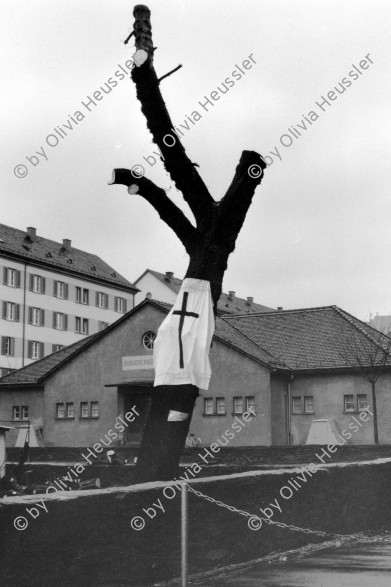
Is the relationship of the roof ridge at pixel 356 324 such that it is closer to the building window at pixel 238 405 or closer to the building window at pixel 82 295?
the building window at pixel 238 405

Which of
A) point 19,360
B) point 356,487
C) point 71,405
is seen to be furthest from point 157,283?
point 356,487

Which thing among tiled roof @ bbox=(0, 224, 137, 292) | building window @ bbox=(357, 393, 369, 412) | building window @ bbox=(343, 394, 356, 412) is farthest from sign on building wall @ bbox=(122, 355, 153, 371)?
tiled roof @ bbox=(0, 224, 137, 292)

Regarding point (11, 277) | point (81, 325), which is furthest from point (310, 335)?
point (81, 325)

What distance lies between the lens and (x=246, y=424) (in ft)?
132

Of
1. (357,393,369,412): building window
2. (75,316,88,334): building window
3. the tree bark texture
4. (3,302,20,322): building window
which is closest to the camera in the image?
the tree bark texture

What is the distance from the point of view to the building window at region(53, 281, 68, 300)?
76.9 metres

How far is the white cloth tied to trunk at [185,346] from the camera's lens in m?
10.4

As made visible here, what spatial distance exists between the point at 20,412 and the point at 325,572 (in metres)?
41.5

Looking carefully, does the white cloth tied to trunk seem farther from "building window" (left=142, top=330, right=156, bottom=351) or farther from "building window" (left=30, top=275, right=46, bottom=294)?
"building window" (left=30, top=275, right=46, bottom=294)

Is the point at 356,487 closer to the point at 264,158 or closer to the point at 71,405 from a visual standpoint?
the point at 264,158

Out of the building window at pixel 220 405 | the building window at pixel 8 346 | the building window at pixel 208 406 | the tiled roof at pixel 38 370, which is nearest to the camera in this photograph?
the building window at pixel 220 405

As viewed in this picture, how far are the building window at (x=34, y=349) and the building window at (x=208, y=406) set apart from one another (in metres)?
34.2

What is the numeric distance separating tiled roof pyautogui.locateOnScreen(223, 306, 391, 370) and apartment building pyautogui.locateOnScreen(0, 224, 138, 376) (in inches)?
1131

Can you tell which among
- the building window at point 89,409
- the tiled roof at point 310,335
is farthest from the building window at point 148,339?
the tiled roof at point 310,335
